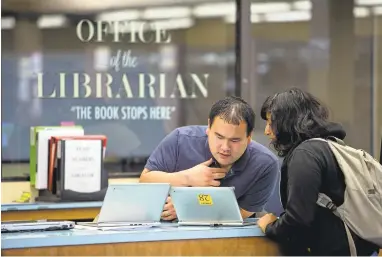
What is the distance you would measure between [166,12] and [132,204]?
2.90 metres

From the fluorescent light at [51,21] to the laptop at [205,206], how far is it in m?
2.70

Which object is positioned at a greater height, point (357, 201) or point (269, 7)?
point (269, 7)

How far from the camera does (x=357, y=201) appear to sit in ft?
8.77

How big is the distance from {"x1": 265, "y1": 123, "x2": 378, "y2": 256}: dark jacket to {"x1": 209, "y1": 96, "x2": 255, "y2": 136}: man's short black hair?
1.35 ft

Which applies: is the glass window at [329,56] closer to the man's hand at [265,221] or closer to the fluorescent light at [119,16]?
the fluorescent light at [119,16]

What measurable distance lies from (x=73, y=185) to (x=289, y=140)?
193cm

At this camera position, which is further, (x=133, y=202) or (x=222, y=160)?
(x=222, y=160)

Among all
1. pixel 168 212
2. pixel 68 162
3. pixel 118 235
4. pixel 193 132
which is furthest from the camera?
pixel 68 162

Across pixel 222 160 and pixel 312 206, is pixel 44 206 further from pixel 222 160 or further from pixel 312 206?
pixel 312 206

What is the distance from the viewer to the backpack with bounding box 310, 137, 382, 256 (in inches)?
105

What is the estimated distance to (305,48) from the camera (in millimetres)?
5809

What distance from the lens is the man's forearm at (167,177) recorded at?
10.5 ft

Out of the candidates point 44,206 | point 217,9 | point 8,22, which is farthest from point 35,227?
point 217,9

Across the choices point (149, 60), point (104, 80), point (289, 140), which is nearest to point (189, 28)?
point (149, 60)
